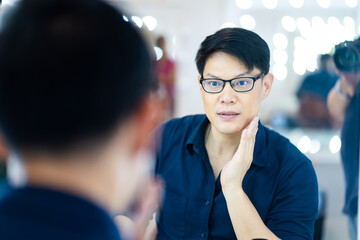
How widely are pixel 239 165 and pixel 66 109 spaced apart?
0.68m

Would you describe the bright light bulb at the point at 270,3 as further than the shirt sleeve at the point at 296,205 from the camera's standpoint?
Yes

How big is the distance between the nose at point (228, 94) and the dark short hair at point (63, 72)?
67 cm

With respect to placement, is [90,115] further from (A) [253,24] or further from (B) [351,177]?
(A) [253,24]

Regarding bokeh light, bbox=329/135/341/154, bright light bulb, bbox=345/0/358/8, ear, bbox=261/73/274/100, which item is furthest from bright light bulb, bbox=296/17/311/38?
ear, bbox=261/73/274/100

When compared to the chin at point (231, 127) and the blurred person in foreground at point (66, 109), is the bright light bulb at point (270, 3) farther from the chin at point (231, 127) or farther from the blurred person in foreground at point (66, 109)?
the blurred person in foreground at point (66, 109)

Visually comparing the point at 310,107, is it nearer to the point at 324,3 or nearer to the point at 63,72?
the point at 324,3

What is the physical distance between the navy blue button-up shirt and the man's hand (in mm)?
97

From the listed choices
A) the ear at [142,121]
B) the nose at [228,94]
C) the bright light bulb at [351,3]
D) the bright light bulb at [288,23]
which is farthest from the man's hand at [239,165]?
the bright light bulb at [288,23]

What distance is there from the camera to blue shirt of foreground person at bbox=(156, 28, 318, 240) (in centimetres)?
107

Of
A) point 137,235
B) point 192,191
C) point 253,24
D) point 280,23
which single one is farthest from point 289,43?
point 137,235

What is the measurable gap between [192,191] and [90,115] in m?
0.78

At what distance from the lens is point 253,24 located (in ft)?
8.17

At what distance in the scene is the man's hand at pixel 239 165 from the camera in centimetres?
105

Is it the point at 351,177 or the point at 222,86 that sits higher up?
the point at 222,86
